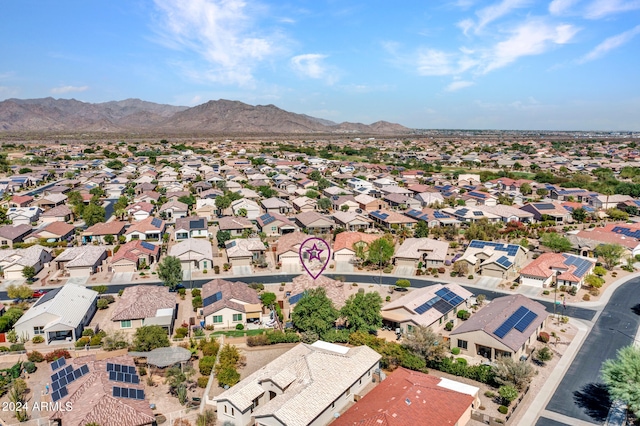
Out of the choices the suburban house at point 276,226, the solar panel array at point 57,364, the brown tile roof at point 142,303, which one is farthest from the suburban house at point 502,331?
the suburban house at point 276,226

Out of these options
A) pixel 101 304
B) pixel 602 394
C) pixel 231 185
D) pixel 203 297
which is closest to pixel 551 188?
pixel 231 185

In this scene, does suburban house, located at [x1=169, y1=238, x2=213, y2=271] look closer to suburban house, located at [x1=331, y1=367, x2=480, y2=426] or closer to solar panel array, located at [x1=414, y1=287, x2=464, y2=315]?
solar panel array, located at [x1=414, y1=287, x2=464, y2=315]

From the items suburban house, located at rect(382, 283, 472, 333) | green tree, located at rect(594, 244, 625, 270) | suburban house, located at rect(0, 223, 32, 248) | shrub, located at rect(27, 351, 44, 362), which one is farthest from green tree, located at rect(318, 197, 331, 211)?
shrub, located at rect(27, 351, 44, 362)

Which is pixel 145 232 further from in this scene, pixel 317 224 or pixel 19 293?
pixel 317 224

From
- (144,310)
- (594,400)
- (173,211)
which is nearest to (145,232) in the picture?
(173,211)

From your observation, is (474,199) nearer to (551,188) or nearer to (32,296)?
(551,188)

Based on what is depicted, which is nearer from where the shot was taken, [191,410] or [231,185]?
[191,410]
